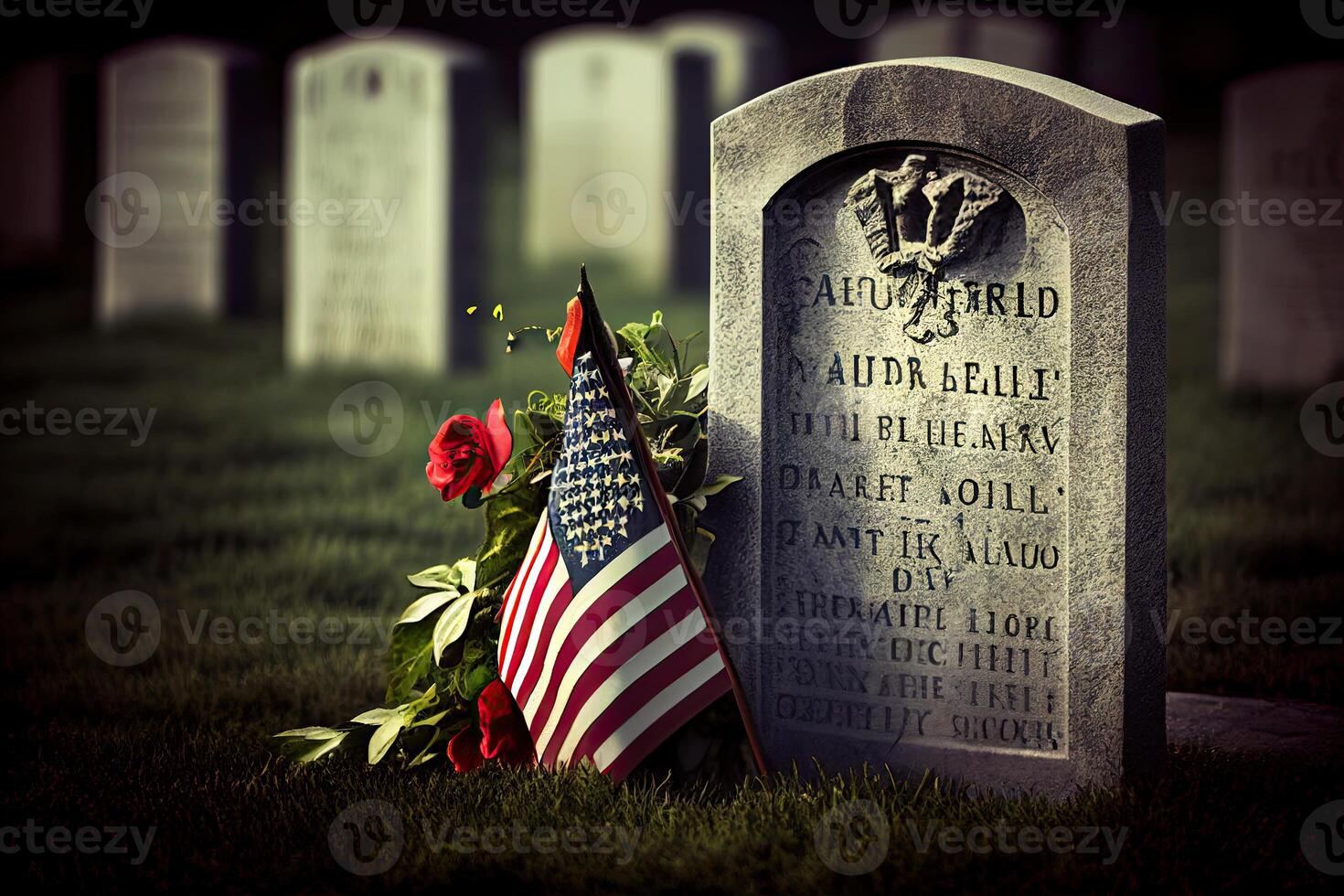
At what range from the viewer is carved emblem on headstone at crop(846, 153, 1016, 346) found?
11.7ft

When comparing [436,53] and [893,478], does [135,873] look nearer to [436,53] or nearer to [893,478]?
[893,478]

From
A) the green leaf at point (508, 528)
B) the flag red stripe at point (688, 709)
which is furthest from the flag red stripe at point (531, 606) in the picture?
the flag red stripe at point (688, 709)

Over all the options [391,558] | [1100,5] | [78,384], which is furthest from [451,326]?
[1100,5]

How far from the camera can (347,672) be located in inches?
185

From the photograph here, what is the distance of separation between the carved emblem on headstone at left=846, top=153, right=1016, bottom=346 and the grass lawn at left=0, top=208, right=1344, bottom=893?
1.13 meters

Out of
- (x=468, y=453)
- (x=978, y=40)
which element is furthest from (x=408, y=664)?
(x=978, y=40)

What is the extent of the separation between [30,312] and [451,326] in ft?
13.8

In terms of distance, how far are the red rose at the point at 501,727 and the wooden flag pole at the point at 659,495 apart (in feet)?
1.78

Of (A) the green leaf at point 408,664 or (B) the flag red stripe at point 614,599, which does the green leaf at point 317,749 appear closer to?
(A) the green leaf at point 408,664

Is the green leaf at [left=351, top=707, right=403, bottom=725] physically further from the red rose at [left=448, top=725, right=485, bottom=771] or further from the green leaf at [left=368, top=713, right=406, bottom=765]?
the red rose at [left=448, top=725, right=485, bottom=771]

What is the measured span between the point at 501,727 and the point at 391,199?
5.43m

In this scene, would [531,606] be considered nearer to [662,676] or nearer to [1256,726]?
[662,676]

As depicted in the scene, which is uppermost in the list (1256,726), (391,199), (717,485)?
(391,199)

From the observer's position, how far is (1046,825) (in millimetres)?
3369
